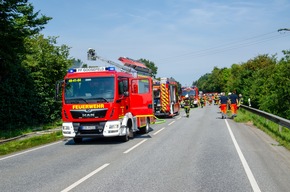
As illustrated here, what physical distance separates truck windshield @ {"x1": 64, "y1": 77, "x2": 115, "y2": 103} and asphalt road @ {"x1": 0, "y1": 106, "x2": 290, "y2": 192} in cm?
177

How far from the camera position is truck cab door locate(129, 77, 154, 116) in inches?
591

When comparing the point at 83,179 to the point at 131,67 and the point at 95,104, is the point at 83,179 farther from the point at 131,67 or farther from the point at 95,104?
the point at 131,67

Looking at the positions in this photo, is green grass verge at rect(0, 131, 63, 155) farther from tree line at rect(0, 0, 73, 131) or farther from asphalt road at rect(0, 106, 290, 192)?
tree line at rect(0, 0, 73, 131)

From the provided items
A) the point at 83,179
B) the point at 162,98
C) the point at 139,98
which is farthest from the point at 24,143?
the point at 162,98

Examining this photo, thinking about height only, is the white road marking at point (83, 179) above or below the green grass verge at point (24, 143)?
below

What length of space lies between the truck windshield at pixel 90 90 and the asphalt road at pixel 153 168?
69.9 inches

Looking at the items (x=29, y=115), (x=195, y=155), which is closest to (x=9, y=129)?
(x=29, y=115)

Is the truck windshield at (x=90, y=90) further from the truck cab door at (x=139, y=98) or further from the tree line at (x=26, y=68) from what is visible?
the tree line at (x=26, y=68)

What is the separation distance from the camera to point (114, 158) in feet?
32.3

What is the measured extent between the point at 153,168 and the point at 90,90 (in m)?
5.72

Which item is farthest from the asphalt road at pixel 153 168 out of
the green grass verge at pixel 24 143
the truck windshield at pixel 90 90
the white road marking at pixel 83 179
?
the truck windshield at pixel 90 90

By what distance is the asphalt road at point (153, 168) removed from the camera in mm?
6680

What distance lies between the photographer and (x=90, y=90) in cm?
1315

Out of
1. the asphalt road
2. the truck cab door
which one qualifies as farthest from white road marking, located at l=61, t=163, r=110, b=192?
the truck cab door
